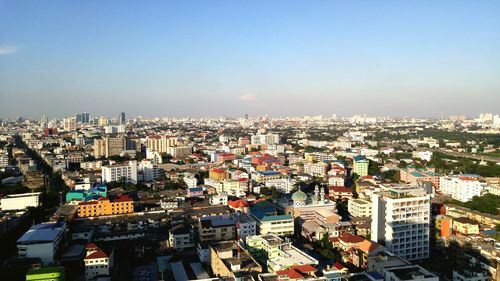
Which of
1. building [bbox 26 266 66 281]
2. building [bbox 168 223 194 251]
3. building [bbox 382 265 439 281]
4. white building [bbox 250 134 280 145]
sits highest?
white building [bbox 250 134 280 145]

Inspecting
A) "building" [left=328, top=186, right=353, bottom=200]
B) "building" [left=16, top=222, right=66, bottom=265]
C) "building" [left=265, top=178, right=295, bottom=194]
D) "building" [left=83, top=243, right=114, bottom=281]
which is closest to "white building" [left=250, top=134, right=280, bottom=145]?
"building" [left=265, top=178, right=295, bottom=194]

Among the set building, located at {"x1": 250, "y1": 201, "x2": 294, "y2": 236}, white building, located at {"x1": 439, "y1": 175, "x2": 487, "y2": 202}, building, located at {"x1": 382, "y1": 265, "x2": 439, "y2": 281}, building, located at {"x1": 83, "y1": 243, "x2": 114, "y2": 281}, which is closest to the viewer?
building, located at {"x1": 382, "y1": 265, "x2": 439, "y2": 281}

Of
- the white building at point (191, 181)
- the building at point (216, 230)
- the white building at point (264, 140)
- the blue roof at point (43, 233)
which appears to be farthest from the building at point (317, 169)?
the blue roof at point (43, 233)

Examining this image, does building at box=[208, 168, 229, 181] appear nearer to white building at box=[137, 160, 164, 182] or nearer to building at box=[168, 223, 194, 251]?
white building at box=[137, 160, 164, 182]

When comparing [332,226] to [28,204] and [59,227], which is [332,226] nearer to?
[59,227]

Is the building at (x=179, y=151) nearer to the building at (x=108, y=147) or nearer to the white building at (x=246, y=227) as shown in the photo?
the building at (x=108, y=147)

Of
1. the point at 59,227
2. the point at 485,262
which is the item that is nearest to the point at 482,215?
the point at 485,262
